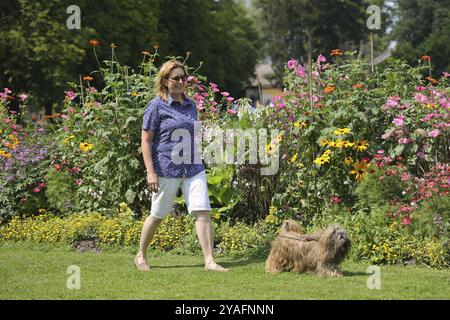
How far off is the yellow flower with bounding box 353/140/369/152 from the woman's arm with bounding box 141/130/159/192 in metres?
2.39

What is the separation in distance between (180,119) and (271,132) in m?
2.08

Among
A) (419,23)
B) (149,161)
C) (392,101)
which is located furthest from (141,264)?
(419,23)

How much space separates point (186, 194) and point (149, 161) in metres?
0.48

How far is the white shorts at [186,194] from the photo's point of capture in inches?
263

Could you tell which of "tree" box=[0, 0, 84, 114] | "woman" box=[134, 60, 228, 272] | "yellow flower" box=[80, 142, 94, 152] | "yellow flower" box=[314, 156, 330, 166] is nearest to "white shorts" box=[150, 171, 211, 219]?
"woman" box=[134, 60, 228, 272]

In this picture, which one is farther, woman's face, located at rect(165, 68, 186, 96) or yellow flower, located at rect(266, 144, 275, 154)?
yellow flower, located at rect(266, 144, 275, 154)

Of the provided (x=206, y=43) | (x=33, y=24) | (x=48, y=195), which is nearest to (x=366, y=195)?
(x=48, y=195)

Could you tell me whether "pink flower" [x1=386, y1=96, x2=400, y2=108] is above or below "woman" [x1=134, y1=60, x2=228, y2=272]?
above

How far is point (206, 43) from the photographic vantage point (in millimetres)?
38281

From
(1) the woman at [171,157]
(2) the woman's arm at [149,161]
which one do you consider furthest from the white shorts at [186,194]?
(2) the woman's arm at [149,161]

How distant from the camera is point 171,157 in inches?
265

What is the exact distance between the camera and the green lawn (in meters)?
5.71

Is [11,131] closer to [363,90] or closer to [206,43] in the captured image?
[363,90]

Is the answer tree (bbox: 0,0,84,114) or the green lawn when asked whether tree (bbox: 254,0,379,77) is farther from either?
the green lawn
